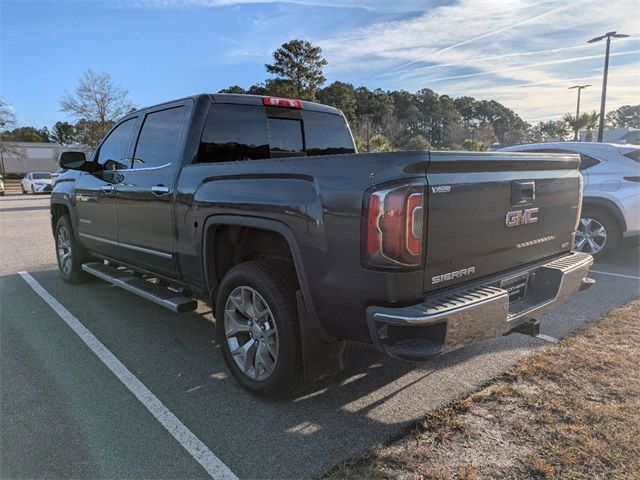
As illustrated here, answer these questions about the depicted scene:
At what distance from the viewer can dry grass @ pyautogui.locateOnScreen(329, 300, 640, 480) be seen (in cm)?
249

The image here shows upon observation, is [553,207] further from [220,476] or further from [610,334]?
[220,476]

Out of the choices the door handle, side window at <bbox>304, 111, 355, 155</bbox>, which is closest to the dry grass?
the door handle

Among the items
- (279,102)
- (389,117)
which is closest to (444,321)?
(279,102)

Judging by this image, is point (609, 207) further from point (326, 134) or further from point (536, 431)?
point (536, 431)

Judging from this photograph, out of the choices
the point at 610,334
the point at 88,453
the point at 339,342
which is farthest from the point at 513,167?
the point at 88,453

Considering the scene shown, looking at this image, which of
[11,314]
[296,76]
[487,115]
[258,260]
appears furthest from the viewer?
[487,115]

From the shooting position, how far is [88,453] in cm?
268

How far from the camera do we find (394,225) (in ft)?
7.77

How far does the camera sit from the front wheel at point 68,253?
609cm

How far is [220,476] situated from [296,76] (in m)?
40.7

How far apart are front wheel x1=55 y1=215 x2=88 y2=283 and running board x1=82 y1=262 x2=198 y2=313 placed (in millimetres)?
455

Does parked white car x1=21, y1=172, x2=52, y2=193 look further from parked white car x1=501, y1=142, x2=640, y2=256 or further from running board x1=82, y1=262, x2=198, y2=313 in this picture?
parked white car x1=501, y1=142, x2=640, y2=256

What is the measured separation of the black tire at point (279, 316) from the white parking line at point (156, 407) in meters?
0.54

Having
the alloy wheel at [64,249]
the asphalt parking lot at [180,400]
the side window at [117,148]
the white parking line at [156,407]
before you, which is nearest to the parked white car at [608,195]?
the asphalt parking lot at [180,400]
